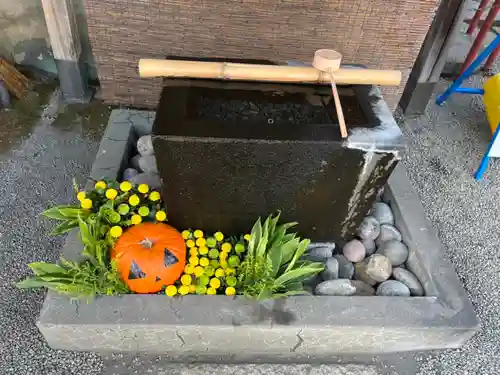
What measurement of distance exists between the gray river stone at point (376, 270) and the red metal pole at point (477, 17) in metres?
2.91

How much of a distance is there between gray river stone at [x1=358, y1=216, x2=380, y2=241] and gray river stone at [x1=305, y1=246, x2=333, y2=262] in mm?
224

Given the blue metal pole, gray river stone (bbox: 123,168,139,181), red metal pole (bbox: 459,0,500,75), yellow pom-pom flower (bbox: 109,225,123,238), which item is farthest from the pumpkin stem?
red metal pole (bbox: 459,0,500,75)

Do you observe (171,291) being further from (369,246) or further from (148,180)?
(369,246)

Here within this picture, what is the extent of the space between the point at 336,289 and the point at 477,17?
3.35 metres

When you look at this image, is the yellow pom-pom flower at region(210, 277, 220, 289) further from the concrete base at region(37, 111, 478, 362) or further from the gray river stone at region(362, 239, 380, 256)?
the gray river stone at region(362, 239, 380, 256)

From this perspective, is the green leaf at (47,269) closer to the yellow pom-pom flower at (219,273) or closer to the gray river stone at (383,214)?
the yellow pom-pom flower at (219,273)

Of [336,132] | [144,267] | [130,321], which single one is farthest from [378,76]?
[130,321]

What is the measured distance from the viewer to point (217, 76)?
6.72 ft

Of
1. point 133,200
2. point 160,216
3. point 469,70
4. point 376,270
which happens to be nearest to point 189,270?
point 160,216

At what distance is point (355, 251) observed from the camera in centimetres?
237

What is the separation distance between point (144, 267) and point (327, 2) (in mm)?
2095

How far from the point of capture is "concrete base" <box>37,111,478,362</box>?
190cm

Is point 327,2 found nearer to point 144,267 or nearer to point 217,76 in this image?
point 217,76

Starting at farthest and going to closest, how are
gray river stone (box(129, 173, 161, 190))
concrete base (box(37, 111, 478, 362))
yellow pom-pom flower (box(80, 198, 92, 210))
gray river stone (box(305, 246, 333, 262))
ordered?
gray river stone (box(129, 173, 161, 190)) < gray river stone (box(305, 246, 333, 262)) < yellow pom-pom flower (box(80, 198, 92, 210)) < concrete base (box(37, 111, 478, 362))
